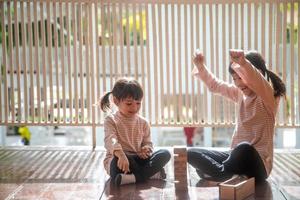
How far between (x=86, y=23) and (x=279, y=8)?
1381mm

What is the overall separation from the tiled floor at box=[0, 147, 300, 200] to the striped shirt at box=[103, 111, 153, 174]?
209 mm

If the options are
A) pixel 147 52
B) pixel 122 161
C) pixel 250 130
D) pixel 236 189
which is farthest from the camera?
pixel 147 52

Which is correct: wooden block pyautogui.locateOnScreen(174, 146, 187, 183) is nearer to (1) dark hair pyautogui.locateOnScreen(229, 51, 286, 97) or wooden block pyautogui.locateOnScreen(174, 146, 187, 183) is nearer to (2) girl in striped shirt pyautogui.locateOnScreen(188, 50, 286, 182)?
(2) girl in striped shirt pyautogui.locateOnScreen(188, 50, 286, 182)

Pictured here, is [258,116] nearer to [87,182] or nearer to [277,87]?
[277,87]

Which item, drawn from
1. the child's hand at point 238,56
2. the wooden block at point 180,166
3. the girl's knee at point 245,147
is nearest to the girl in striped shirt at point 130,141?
the wooden block at point 180,166

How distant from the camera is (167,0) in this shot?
12.1 ft

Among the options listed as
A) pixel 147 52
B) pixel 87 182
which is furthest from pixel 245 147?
pixel 147 52

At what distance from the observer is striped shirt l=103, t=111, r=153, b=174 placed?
2930 millimetres

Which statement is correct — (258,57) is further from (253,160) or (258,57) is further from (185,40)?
(185,40)

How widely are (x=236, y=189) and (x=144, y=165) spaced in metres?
0.64

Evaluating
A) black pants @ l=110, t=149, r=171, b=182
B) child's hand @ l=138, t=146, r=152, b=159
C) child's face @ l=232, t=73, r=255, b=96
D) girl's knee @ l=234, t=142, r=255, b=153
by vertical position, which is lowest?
black pants @ l=110, t=149, r=171, b=182

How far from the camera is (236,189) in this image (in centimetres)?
248

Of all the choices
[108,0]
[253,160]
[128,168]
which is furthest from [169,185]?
[108,0]

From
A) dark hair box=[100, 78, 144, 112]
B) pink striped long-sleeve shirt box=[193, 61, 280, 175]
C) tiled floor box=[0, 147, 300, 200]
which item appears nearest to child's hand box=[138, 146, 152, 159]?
tiled floor box=[0, 147, 300, 200]
